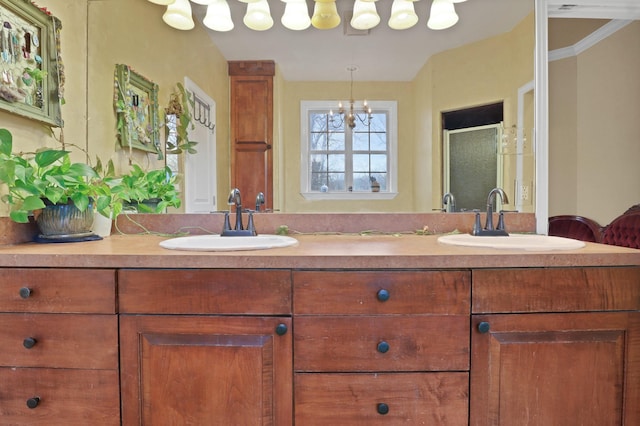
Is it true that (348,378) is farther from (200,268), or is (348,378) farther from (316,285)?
(200,268)

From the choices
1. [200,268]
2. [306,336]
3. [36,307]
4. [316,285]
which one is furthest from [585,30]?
[36,307]

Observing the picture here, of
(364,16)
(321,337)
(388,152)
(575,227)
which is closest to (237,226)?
(321,337)

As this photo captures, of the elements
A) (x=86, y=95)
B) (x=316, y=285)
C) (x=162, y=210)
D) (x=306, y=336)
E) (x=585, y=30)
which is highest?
(x=585, y=30)

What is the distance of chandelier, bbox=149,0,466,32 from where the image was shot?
5.03ft

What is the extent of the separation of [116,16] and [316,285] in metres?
1.56

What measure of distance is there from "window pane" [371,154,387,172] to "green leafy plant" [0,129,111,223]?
1087 mm

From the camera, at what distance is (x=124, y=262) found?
0.98 metres

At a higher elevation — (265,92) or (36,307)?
(265,92)

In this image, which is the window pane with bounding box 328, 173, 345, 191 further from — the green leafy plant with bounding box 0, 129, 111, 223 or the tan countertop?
the green leafy plant with bounding box 0, 129, 111, 223

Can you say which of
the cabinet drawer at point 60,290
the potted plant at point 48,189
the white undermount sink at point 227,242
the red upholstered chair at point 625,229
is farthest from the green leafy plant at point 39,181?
the red upholstered chair at point 625,229

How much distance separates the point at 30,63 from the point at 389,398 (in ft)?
5.62

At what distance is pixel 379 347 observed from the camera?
0.97m

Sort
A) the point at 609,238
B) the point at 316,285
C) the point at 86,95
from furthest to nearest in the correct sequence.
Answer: the point at 609,238 < the point at 86,95 < the point at 316,285

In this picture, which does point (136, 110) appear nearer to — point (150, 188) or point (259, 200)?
point (150, 188)
